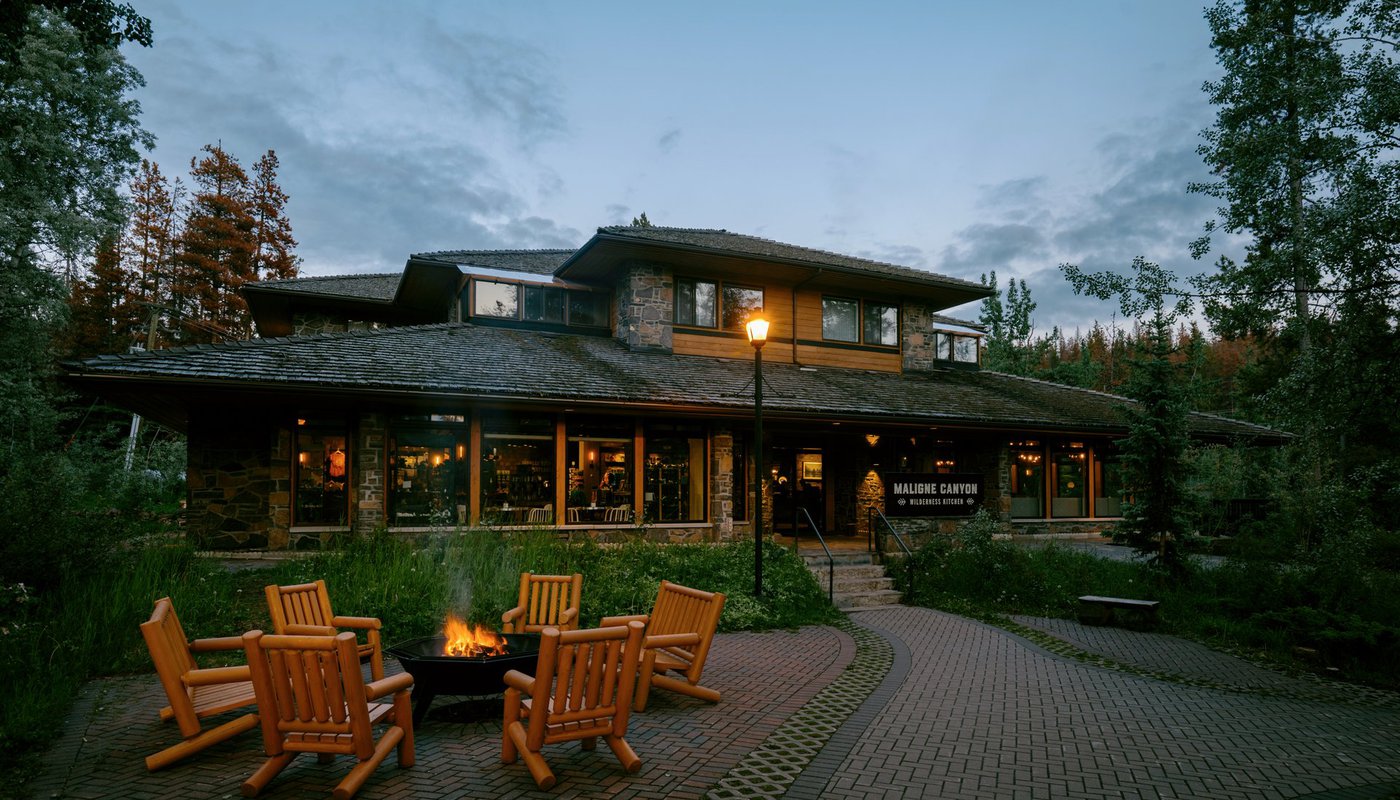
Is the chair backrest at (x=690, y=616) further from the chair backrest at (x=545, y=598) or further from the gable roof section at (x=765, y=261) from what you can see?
the gable roof section at (x=765, y=261)

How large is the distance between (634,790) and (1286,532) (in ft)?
39.6

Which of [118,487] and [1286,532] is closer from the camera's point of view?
[1286,532]

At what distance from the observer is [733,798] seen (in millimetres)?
4223

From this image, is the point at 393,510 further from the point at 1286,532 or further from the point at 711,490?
the point at 1286,532

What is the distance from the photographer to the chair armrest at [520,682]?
4.44 meters

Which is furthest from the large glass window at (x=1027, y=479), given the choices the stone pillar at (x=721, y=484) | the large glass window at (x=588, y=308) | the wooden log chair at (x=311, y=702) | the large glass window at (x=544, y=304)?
the wooden log chair at (x=311, y=702)

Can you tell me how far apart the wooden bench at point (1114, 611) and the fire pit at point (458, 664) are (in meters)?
8.53

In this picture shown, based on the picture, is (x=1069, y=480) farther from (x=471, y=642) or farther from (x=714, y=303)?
(x=471, y=642)

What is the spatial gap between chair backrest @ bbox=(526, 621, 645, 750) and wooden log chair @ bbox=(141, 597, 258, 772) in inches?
72.4

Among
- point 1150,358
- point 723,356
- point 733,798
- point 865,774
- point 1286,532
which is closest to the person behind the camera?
point 733,798

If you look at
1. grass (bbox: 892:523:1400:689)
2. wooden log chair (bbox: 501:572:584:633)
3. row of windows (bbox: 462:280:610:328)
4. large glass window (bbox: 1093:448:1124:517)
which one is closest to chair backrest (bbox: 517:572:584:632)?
wooden log chair (bbox: 501:572:584:633)

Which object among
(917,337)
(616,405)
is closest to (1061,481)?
(917,337)

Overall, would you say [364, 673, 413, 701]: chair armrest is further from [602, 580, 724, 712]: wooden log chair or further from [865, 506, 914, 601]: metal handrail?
[865, 506, 914, 601]: metal handrail

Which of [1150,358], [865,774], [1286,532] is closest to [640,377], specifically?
[1150,358]
